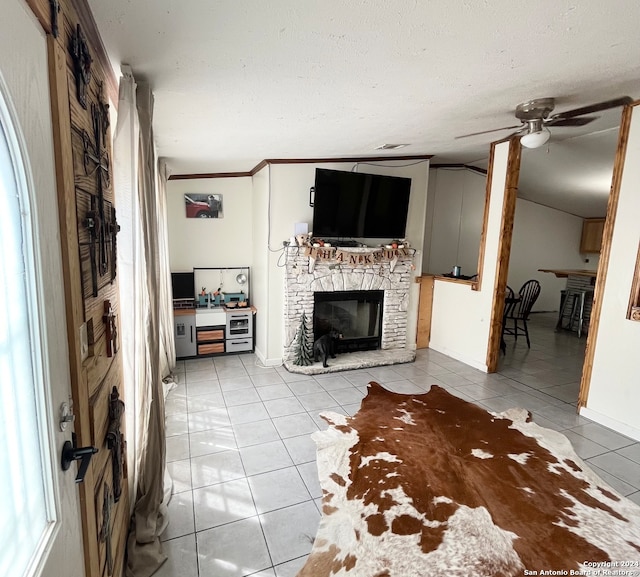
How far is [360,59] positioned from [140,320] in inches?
65.1

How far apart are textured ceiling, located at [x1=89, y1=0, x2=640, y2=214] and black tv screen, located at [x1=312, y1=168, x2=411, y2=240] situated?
102cm

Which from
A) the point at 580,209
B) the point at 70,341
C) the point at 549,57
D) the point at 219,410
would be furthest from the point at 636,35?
the point at 580,209

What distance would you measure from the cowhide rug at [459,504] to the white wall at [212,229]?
285 centimetres

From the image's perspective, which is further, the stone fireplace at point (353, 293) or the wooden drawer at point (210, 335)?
the wooden drawer at point (210, 335)

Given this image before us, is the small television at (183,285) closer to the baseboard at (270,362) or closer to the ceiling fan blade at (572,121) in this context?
the baseboard at (270,362)

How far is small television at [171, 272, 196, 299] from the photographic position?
451cm

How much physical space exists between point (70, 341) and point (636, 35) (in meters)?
2.64

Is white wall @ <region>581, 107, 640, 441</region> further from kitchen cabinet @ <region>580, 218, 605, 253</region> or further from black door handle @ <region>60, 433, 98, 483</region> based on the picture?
kitchen cabinet @ <region>580, 218, 605, 253</region>

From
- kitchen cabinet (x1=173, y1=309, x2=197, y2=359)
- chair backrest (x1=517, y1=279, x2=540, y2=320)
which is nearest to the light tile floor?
kitchen cabinet (x1=173, y1=309, x2=197, y2=359)

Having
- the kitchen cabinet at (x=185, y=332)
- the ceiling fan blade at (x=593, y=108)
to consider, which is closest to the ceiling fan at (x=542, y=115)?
the ceiling fan blade at (x=593, y=108)

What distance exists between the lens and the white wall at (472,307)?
4023 mm

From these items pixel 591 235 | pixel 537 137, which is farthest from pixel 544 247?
pixel 537 137

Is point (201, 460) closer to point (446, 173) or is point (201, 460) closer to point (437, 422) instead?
point (437, 422)

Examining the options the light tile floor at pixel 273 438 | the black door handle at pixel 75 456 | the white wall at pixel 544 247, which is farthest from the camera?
the white wall at pixel 544 247
